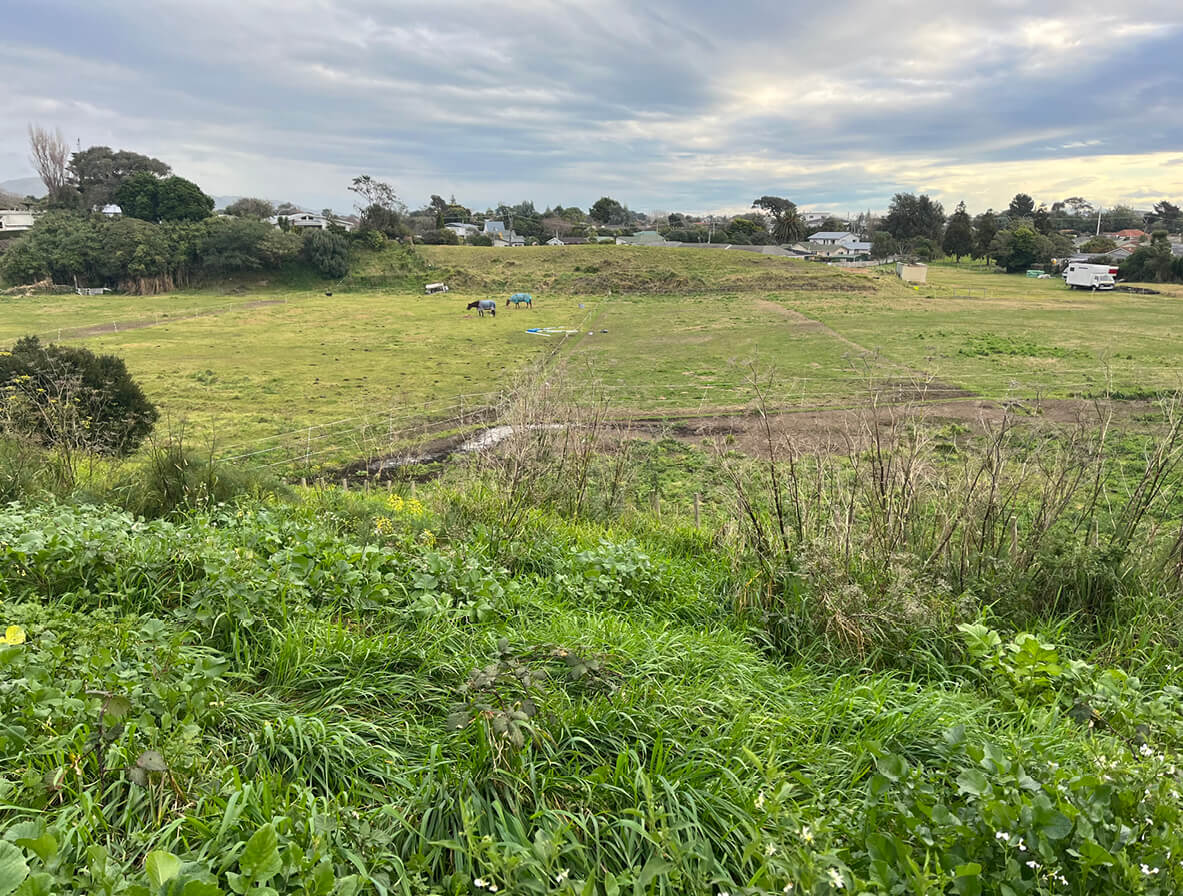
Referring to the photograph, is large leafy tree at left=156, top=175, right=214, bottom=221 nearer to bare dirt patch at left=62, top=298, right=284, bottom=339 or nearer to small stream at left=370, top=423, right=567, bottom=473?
bare dirt patch at left=62, top=298, right=284, bottom=339

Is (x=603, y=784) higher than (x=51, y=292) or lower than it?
higher

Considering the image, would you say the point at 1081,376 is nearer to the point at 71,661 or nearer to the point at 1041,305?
the point at 71,661

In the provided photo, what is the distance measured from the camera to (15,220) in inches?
2388

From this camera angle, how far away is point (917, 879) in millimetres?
1640

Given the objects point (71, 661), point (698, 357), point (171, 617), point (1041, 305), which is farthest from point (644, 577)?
point (1041, 305)

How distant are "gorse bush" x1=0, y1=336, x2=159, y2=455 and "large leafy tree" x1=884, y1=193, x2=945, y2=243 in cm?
9654

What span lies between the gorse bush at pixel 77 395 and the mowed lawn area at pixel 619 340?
2.74 metres

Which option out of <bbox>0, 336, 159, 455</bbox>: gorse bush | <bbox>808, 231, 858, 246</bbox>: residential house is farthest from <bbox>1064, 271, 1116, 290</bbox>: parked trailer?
<bbox>0, 336, 159, 455</bbox>: gorse bush

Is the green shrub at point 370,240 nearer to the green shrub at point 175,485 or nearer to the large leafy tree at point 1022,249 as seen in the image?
the green shrub at point 175,485

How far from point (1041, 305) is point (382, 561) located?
45964 millimetres

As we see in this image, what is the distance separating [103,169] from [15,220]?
8.63 meters

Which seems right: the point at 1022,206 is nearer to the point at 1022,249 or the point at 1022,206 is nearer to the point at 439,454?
the point at 1022,249

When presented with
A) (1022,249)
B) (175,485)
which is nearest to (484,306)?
Result: (175,485)

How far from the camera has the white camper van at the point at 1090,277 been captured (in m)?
49.6
